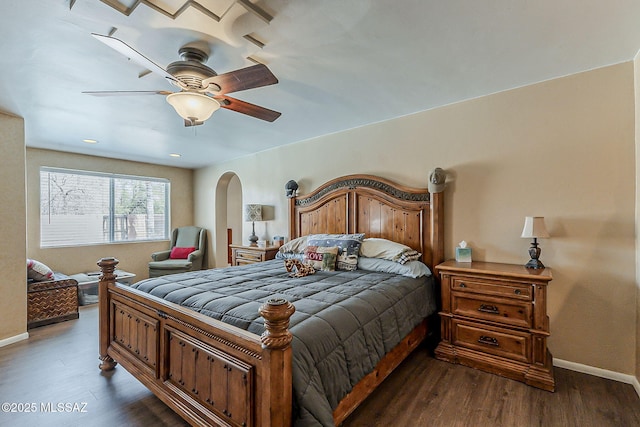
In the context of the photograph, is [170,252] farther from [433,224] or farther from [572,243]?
[572,243]

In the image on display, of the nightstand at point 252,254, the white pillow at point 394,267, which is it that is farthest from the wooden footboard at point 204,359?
the nightstand at point 252,254

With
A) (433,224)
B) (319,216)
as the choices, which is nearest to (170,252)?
(319,216)

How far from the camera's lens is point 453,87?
8.91ft

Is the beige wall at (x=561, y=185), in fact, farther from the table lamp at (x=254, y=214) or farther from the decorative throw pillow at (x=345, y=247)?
the table lamp at (x=254, y=214)

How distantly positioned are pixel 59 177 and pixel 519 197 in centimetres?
659

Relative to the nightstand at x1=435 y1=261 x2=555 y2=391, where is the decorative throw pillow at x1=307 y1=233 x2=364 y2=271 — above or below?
above

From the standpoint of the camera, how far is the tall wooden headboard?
10.3 ft

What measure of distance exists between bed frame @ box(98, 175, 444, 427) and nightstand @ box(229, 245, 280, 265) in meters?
1.58

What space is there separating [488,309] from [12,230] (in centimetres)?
482

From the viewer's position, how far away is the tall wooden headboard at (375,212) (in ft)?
10.3

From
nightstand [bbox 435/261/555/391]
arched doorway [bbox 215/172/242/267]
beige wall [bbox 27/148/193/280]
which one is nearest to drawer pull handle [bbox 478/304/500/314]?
nightstand [bbox 435/261/555/391]

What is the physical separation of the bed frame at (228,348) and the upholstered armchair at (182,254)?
2918 millimetres

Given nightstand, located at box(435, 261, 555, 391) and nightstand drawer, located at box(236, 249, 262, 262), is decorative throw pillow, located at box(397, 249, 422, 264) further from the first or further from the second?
nightstand drawer, located at box(236, 249, 262, 262)

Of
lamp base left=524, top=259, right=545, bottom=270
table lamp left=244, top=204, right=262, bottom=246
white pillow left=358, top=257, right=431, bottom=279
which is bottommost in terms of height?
white pillow left=358, top=257, right=431, bottom=279
